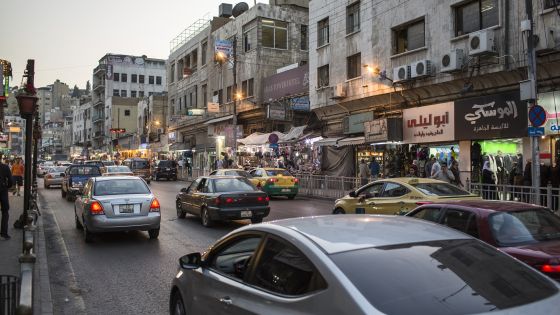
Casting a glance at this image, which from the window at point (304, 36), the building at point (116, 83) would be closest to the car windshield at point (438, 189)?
the window at point (304, 36)

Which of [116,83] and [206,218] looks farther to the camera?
[116,83]

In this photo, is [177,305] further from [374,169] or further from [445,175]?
[374,169]

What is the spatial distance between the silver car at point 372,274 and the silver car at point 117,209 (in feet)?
27.4

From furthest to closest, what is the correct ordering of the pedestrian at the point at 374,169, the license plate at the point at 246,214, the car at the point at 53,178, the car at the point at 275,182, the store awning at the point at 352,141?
the car at the point at 53,178
the store awning at the point at 352,141
the pedestrian at the point at 374,169
the car at the point at 275,182
the license plate at the point at 246,214

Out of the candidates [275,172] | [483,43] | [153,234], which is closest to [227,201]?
[153,234]

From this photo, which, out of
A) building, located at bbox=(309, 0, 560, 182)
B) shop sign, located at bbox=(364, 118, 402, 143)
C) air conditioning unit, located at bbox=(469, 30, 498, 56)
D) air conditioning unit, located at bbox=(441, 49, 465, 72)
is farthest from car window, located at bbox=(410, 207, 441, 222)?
shop sign, located at bbox=(364, 118, 402, 143)

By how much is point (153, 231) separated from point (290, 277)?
386 inches

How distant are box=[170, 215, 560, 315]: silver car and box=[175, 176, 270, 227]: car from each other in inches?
390

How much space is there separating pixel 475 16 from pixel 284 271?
65.9ft

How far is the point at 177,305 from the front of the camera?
17.3 feet

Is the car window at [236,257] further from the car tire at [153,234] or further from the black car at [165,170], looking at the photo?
the black car at [165,170]

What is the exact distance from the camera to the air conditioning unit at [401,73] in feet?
75.7

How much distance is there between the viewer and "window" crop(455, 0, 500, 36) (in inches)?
797

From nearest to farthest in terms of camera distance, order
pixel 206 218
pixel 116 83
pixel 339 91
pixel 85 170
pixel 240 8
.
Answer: pixel 206 218 < pixel 85 170 < pixel 339 91 < pixel 240 8 < pixel 116 83
